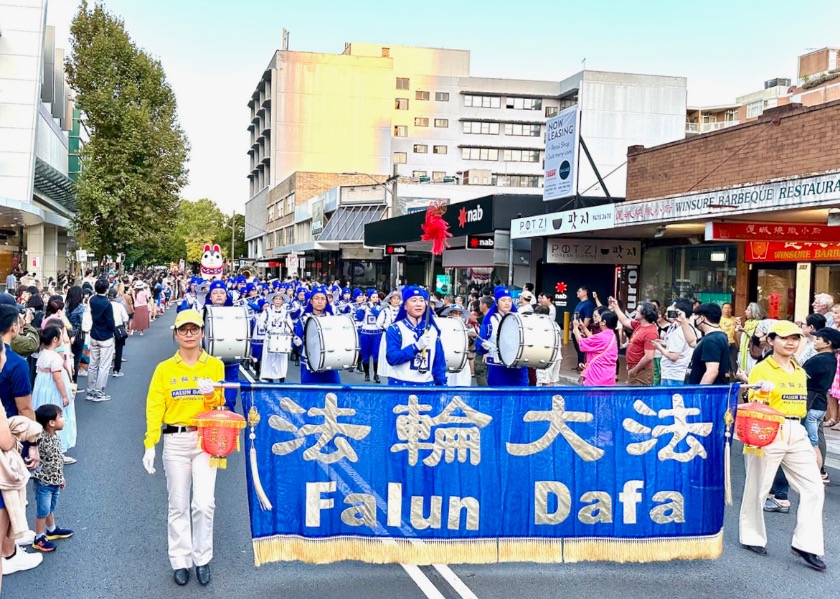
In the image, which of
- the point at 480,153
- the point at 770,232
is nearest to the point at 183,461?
the point at 770,232

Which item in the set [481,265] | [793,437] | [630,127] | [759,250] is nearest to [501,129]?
[630,127]

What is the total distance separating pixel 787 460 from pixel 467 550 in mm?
2435

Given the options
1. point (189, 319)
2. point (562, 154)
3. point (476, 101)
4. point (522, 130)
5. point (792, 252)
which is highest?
point (476, 101)

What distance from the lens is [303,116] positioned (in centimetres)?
8450

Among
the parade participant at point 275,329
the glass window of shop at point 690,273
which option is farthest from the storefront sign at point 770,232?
the parade participant at point 275,329

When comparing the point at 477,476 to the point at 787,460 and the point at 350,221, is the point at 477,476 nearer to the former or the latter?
the point at 787,460

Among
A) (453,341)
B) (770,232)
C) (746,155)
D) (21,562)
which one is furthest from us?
(746,155)

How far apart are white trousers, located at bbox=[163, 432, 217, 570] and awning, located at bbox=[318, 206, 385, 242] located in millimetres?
39282

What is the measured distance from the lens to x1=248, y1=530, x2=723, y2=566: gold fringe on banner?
5207 mm

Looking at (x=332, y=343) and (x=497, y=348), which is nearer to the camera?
(x=497, y=348)

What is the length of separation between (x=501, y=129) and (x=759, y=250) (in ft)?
242

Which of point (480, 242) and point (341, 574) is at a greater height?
point (480, 242)

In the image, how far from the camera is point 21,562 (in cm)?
544

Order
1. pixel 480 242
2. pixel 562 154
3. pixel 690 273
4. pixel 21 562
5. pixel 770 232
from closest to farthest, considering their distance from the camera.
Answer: pixel 21 562 < pixel 770 232 < pixel 690 273 < pixel 562 154 < pixel 480 242
